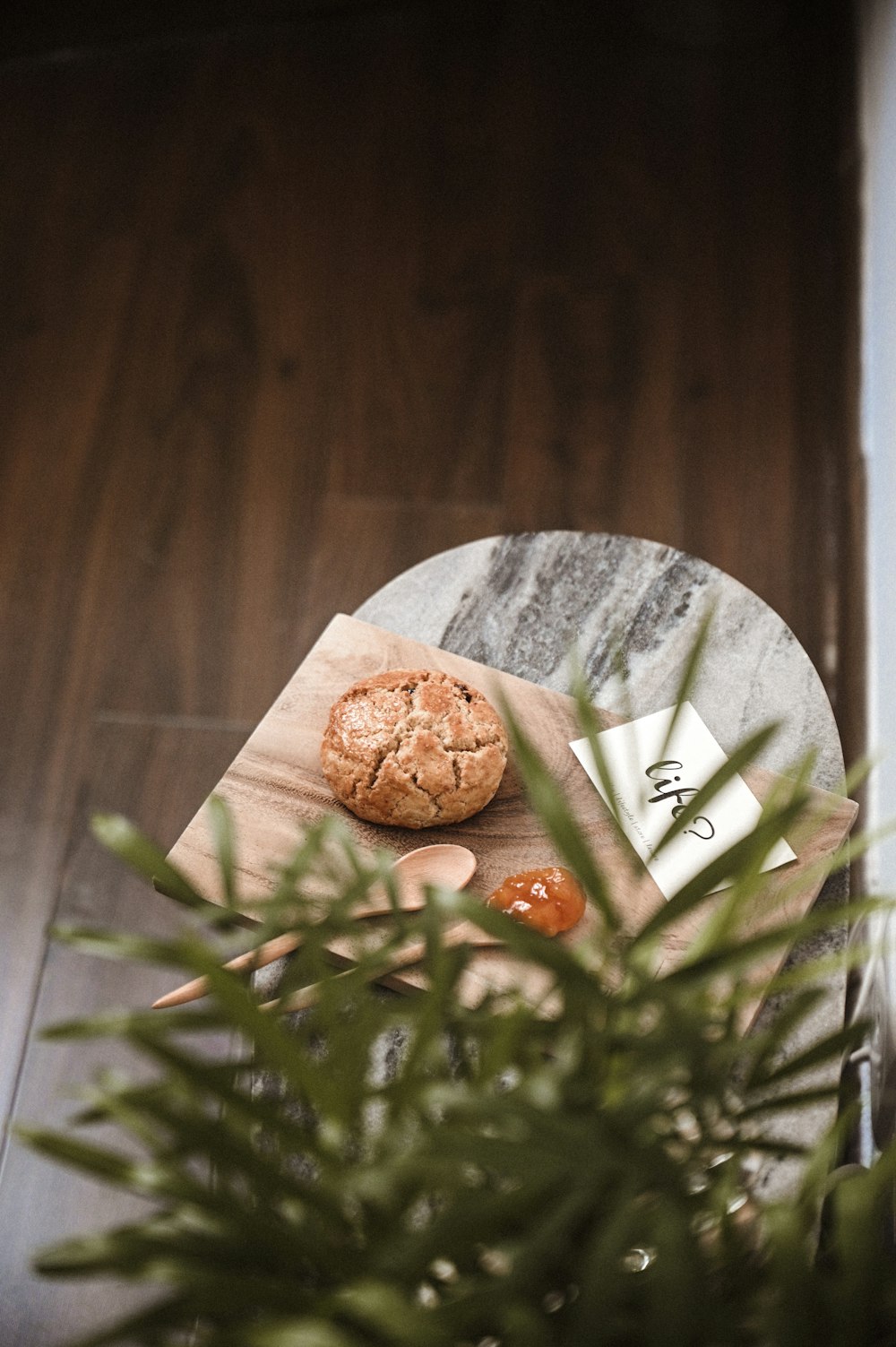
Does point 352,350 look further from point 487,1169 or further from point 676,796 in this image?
point 487,1169

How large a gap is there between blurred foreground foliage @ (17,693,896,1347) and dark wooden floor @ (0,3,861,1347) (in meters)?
1.05

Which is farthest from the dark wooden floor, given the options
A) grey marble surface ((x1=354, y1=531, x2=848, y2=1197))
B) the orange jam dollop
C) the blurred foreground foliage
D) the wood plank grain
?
the blurred foreground foliage

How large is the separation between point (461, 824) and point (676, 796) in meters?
0.19

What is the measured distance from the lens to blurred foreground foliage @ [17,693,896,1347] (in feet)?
1.36

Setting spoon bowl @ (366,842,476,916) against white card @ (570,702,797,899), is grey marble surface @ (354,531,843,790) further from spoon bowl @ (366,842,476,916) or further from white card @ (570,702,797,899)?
spoon bowl @ (366,842,476,916)

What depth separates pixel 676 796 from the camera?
3.23 feet

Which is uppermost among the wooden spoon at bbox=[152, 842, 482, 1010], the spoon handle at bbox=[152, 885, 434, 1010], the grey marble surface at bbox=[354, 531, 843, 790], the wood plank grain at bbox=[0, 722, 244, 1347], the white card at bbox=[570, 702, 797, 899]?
the grey marble surface at bbox=[354, 531, 843, 790]

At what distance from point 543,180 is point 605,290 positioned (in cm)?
28

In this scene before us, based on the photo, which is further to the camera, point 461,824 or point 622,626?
point 622,626

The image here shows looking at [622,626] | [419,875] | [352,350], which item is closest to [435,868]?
[419,875]

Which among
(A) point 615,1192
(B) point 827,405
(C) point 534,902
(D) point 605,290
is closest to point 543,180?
(D) point 605,290

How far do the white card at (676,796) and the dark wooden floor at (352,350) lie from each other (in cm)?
65

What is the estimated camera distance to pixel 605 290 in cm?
193

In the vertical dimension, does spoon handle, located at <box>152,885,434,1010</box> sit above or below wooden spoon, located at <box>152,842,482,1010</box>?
below
